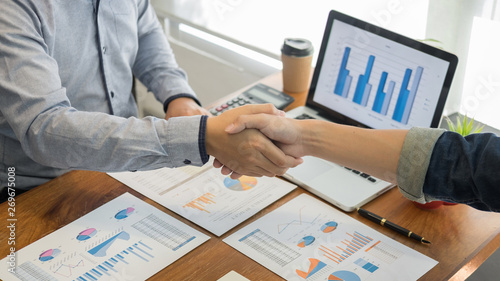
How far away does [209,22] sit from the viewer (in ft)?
9.34

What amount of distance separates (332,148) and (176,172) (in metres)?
0.43

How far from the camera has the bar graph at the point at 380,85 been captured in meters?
1.54

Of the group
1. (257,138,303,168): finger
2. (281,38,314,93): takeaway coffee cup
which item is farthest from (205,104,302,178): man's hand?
(281,38,314,93): takeaway coffee cup

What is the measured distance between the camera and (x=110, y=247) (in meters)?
1.23

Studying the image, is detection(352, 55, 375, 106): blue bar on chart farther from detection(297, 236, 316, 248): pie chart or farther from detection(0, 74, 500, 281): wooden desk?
detection(297, 236, 316, 248): pie chart

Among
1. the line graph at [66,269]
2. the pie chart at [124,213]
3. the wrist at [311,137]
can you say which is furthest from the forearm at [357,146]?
the line graph at [66,269]

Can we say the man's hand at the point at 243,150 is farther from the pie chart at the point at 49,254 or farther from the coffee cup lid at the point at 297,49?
the coffee cup lid at the point at 297,49

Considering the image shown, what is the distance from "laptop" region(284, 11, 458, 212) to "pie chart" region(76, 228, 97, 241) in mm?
519

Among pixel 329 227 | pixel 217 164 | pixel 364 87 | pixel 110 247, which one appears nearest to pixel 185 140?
pixel 217 164

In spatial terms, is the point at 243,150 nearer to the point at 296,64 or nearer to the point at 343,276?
the point at 343,276

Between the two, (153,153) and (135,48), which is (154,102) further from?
(153,153)

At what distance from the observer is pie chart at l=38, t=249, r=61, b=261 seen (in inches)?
47.0

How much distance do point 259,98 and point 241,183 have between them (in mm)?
464

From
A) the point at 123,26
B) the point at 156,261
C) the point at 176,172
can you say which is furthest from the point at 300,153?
the point at 123,26
